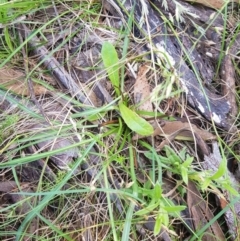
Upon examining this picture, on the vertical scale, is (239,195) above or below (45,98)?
below

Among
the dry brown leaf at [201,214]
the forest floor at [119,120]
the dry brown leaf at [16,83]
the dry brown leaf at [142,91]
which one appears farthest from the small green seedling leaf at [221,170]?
the dry brown leaf at [16,83]

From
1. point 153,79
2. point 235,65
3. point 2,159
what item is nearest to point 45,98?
point 2,159

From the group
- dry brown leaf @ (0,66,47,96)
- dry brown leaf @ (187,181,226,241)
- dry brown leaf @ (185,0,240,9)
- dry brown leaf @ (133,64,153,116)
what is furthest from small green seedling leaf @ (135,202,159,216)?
dry brown leaf @ (185,0,240,9)

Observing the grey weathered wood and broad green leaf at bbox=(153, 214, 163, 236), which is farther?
the grey weathered wood

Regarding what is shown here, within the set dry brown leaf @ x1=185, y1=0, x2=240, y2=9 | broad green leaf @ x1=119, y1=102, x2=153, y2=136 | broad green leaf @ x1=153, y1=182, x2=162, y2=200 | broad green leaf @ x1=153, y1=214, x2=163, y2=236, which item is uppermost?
dry brown leaf @ x1=185, y1=0, x2=240, y2=9

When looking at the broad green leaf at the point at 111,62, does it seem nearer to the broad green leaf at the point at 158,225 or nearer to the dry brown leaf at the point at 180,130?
the dry brown leaf at the point at 180,130

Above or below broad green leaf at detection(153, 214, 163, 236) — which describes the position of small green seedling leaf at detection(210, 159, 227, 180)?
above

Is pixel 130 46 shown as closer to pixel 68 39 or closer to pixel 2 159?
pixel 68 39

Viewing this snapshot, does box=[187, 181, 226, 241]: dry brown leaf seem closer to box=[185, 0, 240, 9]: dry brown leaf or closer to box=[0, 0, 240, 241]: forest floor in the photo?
box=[0, 0, 240, 241]: forest floor
